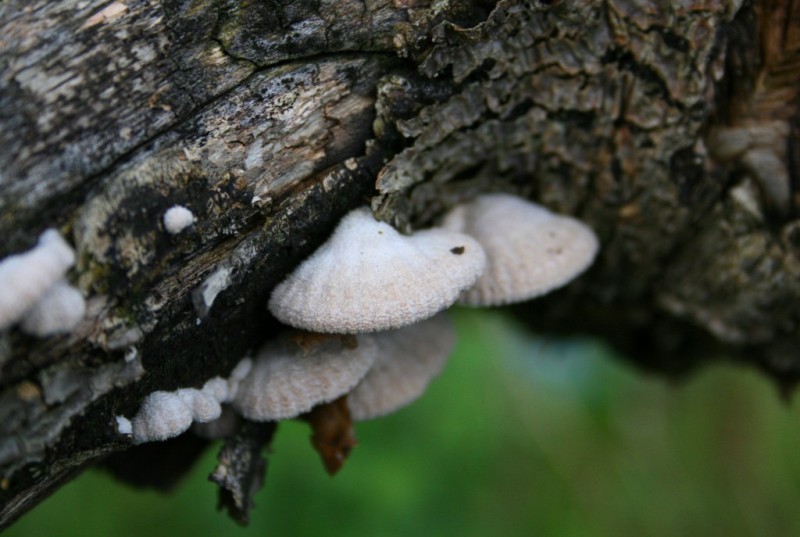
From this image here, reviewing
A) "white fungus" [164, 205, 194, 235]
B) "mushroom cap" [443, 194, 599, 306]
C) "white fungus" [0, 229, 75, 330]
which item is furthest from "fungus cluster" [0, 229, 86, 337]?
"mushroom cap" [443, 194, 599, 306]

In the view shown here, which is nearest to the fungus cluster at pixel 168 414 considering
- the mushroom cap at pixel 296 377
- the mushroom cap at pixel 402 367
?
the mushroom cap at pixel 296 377

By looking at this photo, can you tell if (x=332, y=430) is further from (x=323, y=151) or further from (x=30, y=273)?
(x=30, y=273)

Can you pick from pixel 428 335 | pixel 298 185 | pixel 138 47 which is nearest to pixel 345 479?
pixel 428 335

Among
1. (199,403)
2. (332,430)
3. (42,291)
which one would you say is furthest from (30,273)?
(332,430)

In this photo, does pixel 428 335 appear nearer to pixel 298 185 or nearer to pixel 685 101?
pixel 298 185

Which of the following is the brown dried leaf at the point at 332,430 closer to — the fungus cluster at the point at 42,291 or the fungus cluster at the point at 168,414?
the fungus cluster at the point at 168,414

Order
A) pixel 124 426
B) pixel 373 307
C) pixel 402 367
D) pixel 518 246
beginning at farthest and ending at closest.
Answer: pixel 402 367 → pixel 518 246 → pixel 373 307 → pixel 124 426
